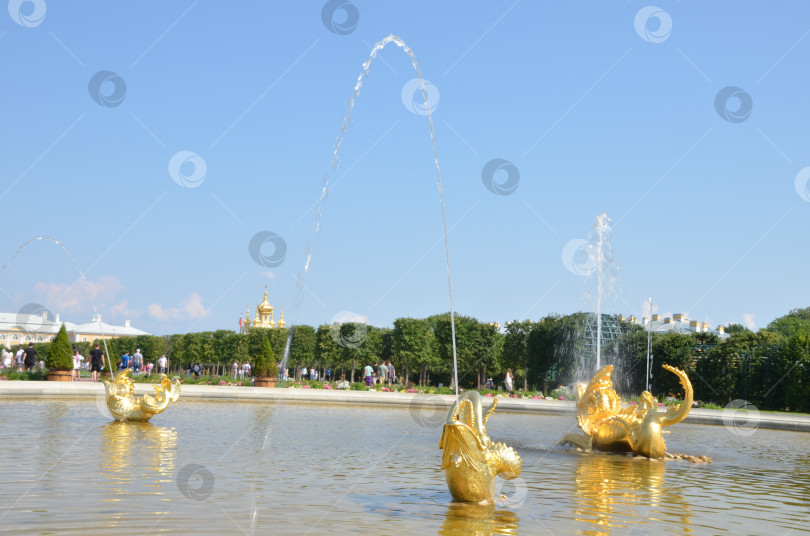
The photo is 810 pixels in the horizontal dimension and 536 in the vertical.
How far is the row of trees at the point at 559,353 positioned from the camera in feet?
105

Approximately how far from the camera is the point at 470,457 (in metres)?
7.33

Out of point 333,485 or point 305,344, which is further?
point 305,344

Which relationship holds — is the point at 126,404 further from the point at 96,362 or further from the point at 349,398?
the point at 96,362

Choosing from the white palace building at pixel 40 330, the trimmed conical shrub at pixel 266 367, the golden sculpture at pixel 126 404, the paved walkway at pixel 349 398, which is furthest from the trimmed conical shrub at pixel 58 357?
the white palace building at pixel 40 330

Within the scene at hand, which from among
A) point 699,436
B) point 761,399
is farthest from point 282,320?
point 699,436

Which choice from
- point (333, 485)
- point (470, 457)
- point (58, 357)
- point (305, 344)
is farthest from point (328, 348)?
point (470, 457)

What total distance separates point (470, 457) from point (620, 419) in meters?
5.77

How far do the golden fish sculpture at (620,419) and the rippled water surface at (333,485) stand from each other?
30 centimetres

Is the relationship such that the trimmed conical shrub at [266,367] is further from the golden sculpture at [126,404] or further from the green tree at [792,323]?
the green tree at [792,323]

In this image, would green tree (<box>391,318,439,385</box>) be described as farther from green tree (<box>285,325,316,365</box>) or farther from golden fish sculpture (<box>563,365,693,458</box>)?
golden fish sculpture (<box>563,365,693,458</box>)

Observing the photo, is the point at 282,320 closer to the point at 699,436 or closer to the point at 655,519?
the point at 699,436

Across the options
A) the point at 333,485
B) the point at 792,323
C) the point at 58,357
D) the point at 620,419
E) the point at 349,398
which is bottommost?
the point at 333,485

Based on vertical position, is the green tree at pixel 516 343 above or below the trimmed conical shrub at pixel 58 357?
above

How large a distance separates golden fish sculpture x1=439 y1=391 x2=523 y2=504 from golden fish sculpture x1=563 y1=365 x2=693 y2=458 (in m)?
5.17
